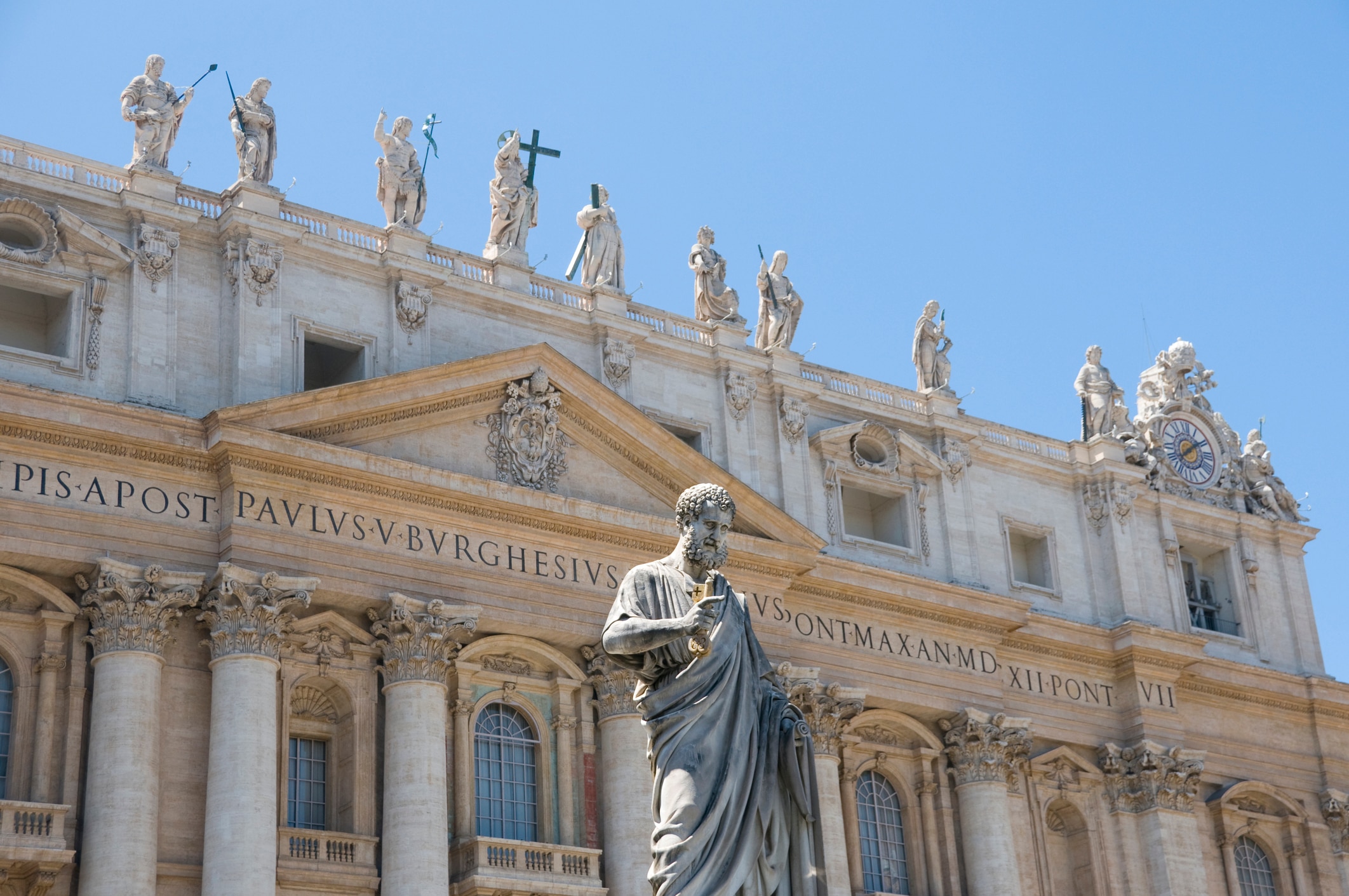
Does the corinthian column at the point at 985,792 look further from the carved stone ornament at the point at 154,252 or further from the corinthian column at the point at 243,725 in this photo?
the carved stone ornament at the point at 154,252

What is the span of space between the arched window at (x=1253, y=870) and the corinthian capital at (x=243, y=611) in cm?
1934

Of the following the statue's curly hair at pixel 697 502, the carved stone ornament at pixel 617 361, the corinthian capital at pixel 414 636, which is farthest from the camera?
the carved stone ornament at pixel 617 361

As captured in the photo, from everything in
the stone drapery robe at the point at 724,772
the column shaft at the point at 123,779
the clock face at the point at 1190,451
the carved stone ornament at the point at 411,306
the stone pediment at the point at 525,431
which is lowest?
the stone drapery robe at the point at 724,772

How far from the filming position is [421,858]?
24844 millimetres

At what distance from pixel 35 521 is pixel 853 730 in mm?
13482

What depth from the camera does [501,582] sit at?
2730cm

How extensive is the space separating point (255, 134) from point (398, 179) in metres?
2.34

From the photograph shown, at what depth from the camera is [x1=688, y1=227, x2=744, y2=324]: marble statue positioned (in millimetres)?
32500

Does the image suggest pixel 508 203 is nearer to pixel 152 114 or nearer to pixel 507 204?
pixel 507 204

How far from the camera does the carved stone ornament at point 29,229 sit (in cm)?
2558

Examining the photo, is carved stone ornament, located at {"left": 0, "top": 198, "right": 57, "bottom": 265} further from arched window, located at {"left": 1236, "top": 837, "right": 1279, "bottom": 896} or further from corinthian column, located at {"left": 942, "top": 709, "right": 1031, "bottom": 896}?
arched window, located at {"left": 1236, "top": 837, "right": 1279, "bottom": 896}

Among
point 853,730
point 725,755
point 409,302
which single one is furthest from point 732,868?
point 853,730

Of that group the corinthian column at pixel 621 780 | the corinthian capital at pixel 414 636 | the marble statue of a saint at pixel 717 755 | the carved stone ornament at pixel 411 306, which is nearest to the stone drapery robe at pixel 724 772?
the marble statue of a saint at pixel 717 755

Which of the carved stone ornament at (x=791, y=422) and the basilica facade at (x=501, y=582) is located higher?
the carved stone ornament at (x=791, y=422)
